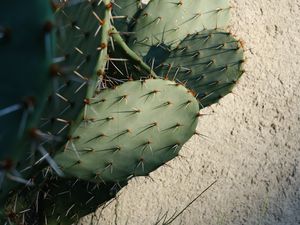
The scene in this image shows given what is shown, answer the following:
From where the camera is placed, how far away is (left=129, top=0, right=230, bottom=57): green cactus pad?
7.22ft

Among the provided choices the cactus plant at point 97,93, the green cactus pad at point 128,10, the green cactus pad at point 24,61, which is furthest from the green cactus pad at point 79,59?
the green cactus pad at point 128,10

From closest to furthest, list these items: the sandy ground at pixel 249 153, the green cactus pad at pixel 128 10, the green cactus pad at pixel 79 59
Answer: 1. the green cactus pad at pixel 79 59
2. the green cactus pad at pixel 128 10
3. the sandy ground at pixel 249 153

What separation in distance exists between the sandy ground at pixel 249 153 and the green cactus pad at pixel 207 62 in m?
0.47

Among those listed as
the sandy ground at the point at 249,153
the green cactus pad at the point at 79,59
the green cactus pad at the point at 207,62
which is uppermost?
the green cactus pad at the point at 79,59

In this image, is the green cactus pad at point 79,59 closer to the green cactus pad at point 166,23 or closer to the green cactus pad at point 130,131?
the green cactus pad at point 130,131

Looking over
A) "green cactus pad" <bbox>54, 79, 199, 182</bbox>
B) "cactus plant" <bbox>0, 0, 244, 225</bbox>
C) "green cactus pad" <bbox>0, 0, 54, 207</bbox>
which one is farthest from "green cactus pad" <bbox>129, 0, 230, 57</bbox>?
"green cactus pad" <bbox>0, 0, 54, 207</bbox>

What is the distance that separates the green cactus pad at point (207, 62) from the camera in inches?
83.0

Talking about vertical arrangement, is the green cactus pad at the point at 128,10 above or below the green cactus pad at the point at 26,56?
below

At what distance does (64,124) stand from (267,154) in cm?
125

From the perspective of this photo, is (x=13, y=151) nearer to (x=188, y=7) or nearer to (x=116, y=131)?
(x=116, y=131)

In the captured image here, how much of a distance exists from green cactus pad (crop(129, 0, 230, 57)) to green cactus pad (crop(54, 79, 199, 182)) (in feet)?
1.29

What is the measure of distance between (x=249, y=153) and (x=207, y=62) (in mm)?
610

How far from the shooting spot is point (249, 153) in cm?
261

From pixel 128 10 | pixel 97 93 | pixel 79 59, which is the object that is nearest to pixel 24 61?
pixel 79 59
